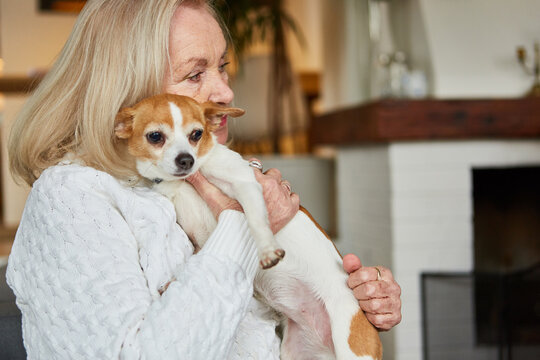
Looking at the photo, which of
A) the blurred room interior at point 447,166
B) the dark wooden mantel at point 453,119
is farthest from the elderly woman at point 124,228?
the dark wooden mantel at point 453,119

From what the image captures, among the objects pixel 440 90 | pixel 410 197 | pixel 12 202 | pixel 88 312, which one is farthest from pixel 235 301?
pixel 12 202

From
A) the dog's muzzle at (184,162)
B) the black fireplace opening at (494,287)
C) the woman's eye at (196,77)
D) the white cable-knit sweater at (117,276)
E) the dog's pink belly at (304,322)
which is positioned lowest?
the black fireplace opening at (494,287)

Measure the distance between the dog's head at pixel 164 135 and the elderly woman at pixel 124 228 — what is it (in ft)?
0.10

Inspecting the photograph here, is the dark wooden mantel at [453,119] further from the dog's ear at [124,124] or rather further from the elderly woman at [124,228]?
the dog's ear at [124,124]

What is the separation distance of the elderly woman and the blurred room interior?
1115mm

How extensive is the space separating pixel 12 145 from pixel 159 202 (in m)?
0.32

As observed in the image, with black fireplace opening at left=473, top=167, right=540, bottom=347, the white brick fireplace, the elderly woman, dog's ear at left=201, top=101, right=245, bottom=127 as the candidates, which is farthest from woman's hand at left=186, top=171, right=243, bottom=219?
black fireplace opening at left=473, top=167, right=540, bottom=347

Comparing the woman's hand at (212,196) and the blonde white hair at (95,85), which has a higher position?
the blonde white hair at (95,85)

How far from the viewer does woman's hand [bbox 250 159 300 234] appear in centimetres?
105

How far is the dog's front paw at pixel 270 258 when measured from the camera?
0.86 m

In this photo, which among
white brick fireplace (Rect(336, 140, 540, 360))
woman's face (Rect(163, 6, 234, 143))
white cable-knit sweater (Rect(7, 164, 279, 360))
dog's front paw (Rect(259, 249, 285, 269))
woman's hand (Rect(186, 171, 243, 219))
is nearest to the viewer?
white cable-knit sweater (Rect(7, 164, 279, 360))

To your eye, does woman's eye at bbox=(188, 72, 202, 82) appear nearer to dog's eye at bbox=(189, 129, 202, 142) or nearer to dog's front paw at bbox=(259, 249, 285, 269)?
dog's eye at bbox=(189, 129, 202, 142)

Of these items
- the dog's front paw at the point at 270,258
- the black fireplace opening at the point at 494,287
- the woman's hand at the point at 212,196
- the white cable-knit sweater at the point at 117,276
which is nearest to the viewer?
the white cable-knit sweater at the point at 117,276

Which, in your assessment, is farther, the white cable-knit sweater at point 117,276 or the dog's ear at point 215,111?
the dog's ear at point 215,111
